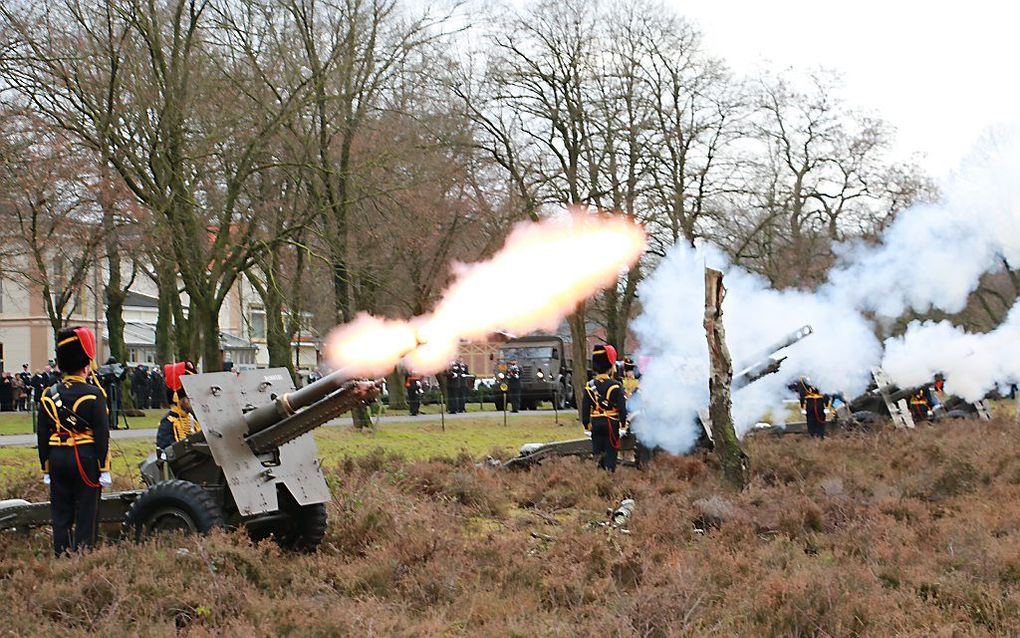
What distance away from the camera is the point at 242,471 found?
10.1m

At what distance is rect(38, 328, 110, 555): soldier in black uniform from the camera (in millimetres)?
9398

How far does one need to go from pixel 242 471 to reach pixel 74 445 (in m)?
1.44

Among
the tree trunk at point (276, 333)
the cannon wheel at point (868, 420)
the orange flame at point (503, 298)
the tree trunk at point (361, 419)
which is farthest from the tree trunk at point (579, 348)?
the orange flame at point (503, 298)

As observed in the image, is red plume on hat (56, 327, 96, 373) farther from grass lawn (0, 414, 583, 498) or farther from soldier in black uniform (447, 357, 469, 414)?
soldier in black uniform (447, 357, 469, 414)

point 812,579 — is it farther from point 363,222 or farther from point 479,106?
point 479,106

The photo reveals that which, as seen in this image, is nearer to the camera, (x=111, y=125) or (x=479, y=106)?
(x=111, y=125)

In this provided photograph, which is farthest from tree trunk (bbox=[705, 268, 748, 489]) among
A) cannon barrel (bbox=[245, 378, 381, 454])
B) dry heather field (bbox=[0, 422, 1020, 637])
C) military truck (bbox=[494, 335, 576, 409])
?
military truck (bbox=[494, 335, 576, 409])

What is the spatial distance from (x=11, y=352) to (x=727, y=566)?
56.3m

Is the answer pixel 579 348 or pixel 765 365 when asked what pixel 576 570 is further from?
pixel 579 348

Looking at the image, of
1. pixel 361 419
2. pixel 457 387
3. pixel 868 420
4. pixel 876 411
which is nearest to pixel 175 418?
pixel 361 419

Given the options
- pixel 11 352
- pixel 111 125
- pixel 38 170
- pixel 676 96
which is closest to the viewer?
pixel 111 125

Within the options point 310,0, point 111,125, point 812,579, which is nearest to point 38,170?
point 111,125

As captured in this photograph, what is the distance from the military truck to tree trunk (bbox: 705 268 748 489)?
2235 centimetres

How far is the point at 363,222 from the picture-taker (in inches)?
923
